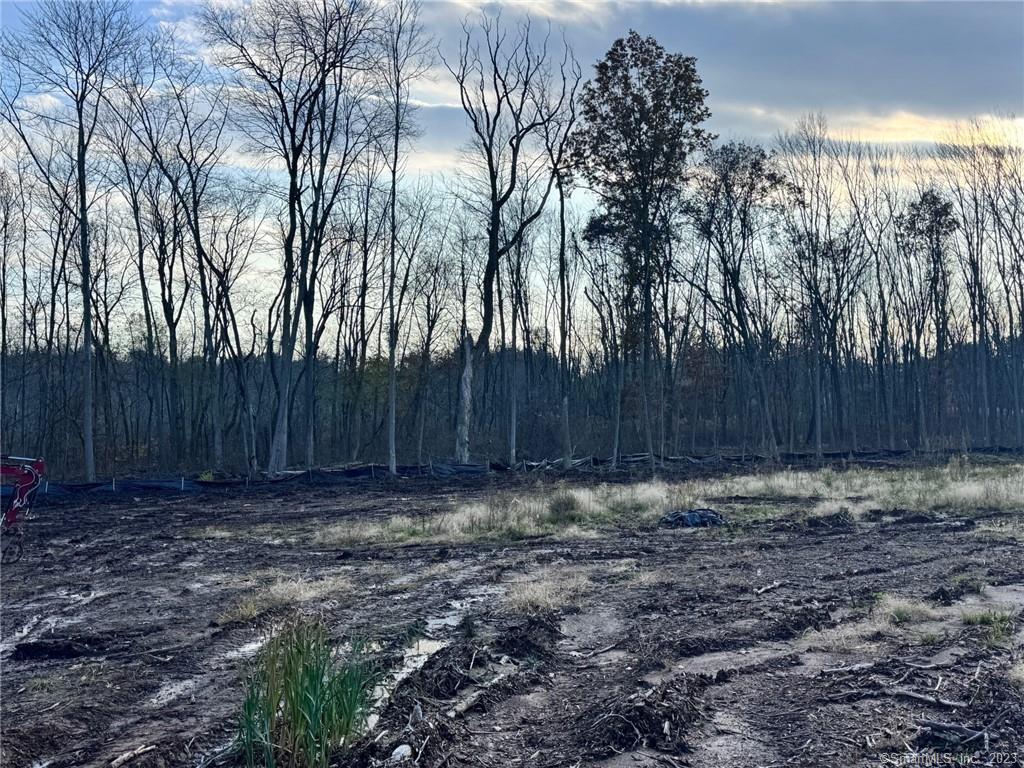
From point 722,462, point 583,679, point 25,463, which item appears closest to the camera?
point 583,679

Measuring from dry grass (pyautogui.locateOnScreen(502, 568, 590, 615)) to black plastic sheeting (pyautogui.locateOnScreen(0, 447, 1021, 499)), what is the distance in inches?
653

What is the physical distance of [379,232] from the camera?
36906 millimetres

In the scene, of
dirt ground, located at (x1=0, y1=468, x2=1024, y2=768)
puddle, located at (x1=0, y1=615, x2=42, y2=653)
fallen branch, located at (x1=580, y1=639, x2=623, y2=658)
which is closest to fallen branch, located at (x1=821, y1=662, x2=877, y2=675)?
dirt ground, located at (x1=0, y1=468, x2=1024, y2=768)

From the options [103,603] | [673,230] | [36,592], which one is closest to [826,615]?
[103,603]

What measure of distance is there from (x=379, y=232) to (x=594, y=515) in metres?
→ 23.1

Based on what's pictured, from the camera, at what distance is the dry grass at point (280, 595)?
8359 millimetres

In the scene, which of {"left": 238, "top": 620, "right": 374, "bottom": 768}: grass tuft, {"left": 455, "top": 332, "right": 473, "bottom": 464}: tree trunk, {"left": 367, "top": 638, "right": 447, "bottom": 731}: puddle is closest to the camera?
{"left": 238, "top": 620, "right": 374, "bottom": 768}: grass tuft

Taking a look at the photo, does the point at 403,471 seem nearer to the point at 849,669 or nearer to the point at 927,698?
the point at 849,669

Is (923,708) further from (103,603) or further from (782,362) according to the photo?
(782,362)

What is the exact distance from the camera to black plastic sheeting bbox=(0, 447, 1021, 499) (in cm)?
2377

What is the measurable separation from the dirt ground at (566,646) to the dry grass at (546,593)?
0.05 m

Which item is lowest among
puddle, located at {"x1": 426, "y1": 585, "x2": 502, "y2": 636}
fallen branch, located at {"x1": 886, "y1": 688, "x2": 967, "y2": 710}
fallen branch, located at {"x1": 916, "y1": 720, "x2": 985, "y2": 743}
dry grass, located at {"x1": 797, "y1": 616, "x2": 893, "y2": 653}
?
puddle, located at {"x1": 426, "y1": 585, "x2": 502, "y2": 636}

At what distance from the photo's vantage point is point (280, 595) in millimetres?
9227

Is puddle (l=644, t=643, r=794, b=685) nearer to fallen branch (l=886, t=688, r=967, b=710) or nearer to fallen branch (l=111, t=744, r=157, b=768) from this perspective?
fallen branch (l=886, t=688, r=967, b=710)
